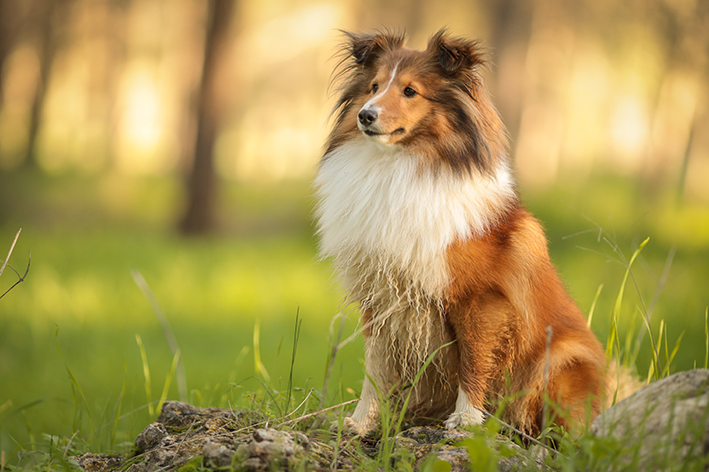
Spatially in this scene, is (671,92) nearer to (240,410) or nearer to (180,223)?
(180,223)

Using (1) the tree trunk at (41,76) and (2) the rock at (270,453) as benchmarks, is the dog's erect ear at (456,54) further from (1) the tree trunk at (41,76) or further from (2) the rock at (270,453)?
(1) the tree trunk at (41,76)

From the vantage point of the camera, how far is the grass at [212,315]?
3.60 meters

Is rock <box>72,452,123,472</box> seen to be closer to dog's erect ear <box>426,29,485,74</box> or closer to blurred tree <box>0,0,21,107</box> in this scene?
dog's erect ear <box>426,29,485,74</box>

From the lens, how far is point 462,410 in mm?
2826

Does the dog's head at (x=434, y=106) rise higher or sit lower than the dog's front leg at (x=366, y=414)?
higher

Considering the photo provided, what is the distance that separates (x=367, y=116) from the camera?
116 inches

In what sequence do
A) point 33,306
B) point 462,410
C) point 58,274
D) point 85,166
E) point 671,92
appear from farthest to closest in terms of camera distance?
1. point 85,166
2. point 671,92
3. point 58,274
4. point 33,306
5. point 462,410

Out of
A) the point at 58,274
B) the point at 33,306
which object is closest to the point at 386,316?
the point at 33,306

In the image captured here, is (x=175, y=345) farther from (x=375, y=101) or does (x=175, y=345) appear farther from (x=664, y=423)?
(x=664, y=423)

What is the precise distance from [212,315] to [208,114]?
17.8 ft

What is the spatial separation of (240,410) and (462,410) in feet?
3.70

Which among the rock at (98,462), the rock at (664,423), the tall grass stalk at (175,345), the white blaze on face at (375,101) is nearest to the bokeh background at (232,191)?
the tall grass stalk at (175,345)

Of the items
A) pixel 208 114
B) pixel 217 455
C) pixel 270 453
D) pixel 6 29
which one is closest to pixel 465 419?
pixel 270 453

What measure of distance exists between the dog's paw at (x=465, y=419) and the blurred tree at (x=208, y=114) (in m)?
10.1
